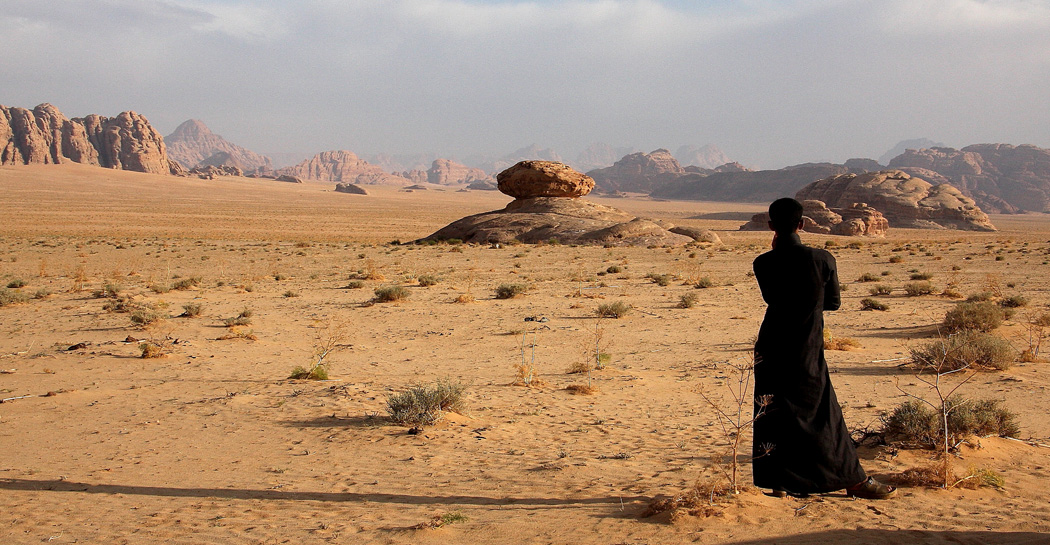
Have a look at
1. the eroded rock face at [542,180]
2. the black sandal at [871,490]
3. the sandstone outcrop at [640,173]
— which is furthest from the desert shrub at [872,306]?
the sandstone outcrop at [640,173]

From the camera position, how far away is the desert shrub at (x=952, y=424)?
505 centimetres

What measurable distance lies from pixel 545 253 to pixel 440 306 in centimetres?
1264

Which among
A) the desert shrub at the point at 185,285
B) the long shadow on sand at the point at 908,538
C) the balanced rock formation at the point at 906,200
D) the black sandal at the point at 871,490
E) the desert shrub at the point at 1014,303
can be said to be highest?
the balanced rock formation at the point at 906,200

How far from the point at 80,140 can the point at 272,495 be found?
13992cm

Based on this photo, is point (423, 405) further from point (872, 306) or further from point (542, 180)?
point (542, 180)

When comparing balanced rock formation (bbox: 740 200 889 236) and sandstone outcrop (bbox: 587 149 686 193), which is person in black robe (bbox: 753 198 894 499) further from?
sandstone outcrop (bbox: 587 149 686 193)

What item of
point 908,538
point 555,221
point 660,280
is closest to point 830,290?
point 908,538

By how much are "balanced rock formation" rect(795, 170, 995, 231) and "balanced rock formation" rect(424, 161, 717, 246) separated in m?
34.1

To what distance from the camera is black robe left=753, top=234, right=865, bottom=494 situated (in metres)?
3.87

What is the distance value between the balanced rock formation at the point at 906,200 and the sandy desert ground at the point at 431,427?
47.7m

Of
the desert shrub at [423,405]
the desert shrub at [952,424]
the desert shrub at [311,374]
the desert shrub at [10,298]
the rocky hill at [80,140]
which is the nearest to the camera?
the desert shrub at [952,424]

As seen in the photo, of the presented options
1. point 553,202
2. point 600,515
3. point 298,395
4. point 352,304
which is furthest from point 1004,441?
point 553,202

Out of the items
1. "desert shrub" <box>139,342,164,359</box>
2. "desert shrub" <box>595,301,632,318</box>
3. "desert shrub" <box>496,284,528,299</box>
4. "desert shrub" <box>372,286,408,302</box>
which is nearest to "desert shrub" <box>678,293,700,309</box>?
"desert shrub" <box>595,301,632,318</box>

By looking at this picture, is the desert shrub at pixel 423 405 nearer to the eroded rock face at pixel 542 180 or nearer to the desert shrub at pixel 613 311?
the desert shrub at pixel 613 311
